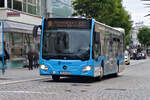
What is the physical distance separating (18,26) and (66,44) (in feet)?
68.1

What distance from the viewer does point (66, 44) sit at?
18.4 meters

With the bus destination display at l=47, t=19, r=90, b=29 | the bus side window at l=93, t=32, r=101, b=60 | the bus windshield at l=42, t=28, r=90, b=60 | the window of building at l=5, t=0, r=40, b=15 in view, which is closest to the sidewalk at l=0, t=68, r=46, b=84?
the bus windshield at l=42, t=28, r=90, b=60

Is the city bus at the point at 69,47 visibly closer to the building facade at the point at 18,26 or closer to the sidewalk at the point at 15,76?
the sidewalk at the point at 15,76

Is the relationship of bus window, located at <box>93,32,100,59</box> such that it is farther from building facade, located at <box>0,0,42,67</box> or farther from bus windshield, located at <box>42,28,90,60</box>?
building facade, located at <box>0,0,42,67</box>

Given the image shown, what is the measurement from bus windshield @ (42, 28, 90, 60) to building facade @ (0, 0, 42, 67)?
18.5 meters

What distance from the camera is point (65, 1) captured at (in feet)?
179

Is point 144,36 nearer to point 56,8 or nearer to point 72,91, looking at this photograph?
point 56,8

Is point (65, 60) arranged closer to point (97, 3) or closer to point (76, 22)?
point (76, 22)

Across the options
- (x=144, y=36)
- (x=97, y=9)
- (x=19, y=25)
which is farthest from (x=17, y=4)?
(x=144, y=36)

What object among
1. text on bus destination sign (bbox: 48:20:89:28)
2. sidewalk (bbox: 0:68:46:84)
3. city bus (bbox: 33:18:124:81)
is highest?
text on bus destination sign (bbox: 48:20:89:28)

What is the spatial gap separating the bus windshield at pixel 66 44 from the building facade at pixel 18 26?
18.5 meters

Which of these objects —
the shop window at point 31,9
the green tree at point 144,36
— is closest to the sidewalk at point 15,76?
the shop window at point 31,9

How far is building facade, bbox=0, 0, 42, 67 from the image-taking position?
37188 millimetres

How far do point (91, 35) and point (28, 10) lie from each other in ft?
78.5
